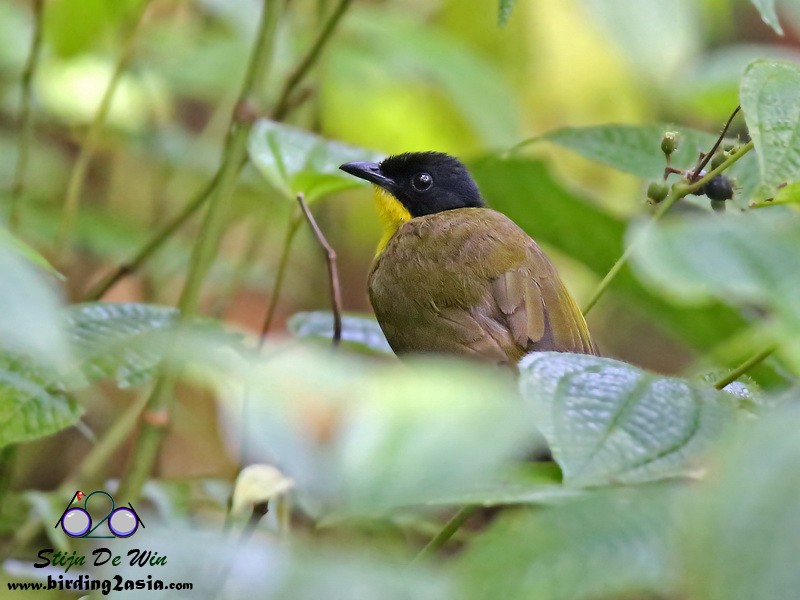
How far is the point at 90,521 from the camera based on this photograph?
126 centimetres

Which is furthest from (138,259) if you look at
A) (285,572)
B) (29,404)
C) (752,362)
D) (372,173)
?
(285,572)

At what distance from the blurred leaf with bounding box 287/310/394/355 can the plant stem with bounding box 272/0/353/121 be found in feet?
1.24

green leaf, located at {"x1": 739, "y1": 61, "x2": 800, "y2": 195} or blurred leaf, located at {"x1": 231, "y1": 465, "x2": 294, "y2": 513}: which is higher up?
green leaf, located at {"x1": 739, "y1": 61, "x2": 800, "y2": 195}

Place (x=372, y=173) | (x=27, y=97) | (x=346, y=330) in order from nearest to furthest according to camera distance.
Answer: (x=346, y=330) → (x=27, y=97) → (x=372, y=173)

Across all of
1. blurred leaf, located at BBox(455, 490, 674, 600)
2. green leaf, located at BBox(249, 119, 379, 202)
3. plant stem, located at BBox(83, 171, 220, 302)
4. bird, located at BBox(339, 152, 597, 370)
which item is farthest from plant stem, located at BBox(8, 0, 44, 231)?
blurred leaf, located at BBox(455, 490, 674, 600)

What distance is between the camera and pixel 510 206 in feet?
6.64

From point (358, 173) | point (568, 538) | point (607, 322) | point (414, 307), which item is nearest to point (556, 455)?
point (568, 538)

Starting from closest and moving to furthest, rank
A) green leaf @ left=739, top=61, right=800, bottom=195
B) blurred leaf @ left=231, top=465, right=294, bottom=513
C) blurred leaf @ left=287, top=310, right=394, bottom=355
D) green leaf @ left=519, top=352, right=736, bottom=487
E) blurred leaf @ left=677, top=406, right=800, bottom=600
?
blurred leaf @ left=677, top=406, right=800, bottom=600 → green leaf @ left=519, top=352, right=736, bottom=487 → green leaf @ left=739, top=61, right=800, bottom=195 → blurred leaf @ left=231, top=465, right=294, bottom=513 → blurred leaf @ left=287, top=310, right=394, bottom=355

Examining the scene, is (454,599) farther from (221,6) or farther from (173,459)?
(173,459)

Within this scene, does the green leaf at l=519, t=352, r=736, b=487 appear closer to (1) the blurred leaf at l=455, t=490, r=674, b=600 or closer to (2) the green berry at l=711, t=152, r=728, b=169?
(1) the blurred leaf at l=455, t=490, r=674, b=600

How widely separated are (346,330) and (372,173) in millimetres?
767

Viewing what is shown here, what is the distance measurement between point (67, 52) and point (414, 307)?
121cm

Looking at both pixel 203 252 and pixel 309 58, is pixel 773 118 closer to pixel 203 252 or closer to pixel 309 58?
pixel 203 252

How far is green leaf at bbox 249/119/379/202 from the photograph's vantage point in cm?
134
